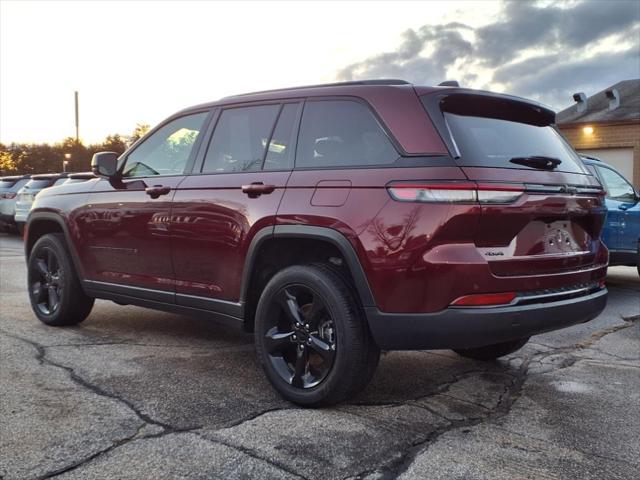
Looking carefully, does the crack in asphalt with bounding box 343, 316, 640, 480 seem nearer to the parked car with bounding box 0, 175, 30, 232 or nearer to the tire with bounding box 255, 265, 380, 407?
the tire with bounding box 255, 265, 380, 407

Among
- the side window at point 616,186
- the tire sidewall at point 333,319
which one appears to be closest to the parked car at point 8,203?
the side window at point 616,186

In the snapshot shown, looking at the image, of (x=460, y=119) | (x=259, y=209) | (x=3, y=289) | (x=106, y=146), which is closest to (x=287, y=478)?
(x=259, y=209)

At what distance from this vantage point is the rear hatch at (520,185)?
10.3ft

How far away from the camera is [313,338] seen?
3.50 metres

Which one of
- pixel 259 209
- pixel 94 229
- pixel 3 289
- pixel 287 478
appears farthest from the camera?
pixel 3 289

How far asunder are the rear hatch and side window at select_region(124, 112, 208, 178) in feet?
6.23

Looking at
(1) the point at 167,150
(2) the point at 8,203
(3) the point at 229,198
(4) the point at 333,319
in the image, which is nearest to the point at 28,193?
(2) the point at 8,203

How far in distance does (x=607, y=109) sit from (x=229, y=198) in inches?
949

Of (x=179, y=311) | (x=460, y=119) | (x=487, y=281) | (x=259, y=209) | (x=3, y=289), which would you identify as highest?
(x=460, y=119)

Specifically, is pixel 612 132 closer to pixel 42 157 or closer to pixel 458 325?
pixel 458 325

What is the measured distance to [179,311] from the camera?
4383 mm

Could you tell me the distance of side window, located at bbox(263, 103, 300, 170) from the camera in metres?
3.83

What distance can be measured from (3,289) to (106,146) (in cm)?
4983

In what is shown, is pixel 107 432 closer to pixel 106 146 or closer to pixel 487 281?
pixel 487 281
